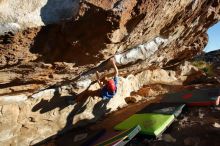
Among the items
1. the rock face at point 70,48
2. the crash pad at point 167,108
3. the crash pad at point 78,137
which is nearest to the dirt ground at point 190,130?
the crash pad at point 78,137

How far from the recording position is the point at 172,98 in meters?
5.48

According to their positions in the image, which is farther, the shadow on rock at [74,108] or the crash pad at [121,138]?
the shadow on rock at [74,108]

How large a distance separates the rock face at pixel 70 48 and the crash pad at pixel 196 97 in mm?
1144

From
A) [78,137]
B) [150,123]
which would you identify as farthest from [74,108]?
[150,123]

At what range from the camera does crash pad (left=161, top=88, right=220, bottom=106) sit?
495cm

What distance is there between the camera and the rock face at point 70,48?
2.68 metres

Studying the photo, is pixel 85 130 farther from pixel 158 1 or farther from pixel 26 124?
pixel 158 1

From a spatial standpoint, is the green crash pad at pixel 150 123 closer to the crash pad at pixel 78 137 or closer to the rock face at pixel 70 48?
the crash pad at pixel 78 137

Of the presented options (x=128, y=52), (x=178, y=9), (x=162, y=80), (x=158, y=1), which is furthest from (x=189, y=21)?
(x=162, y=80)

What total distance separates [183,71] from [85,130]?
4.97 m

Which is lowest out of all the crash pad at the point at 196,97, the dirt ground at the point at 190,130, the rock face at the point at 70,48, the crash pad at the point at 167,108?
the dirt ground at the point at 190,130

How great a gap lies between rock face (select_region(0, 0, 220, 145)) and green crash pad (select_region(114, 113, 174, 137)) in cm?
98

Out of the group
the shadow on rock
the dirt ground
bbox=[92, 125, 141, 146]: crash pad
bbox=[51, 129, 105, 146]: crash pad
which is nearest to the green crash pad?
the dirt ground

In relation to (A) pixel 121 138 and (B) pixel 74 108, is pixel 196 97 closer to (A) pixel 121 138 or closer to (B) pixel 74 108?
(A) pixel 121 138
